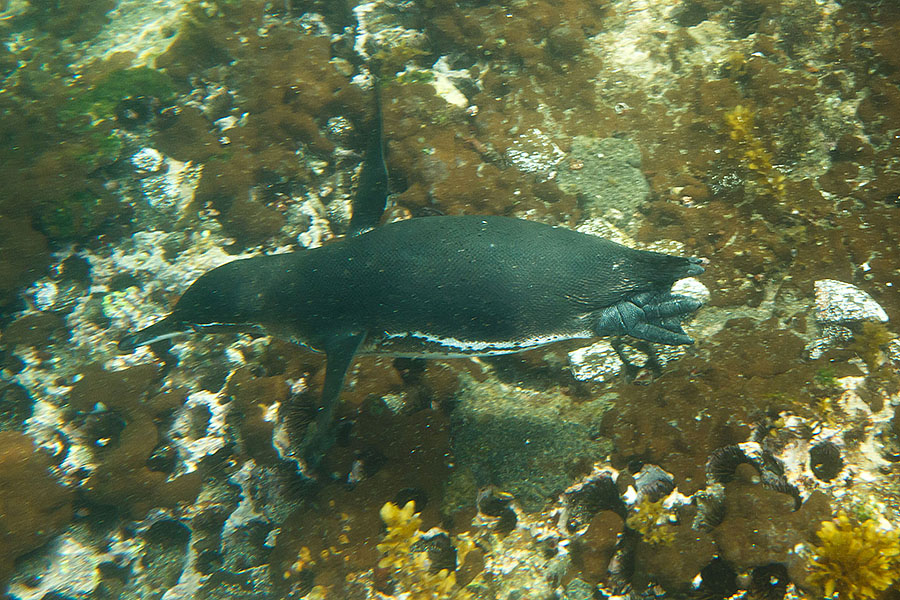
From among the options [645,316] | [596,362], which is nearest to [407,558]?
[596,362]

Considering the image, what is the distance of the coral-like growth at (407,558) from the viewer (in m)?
2.91

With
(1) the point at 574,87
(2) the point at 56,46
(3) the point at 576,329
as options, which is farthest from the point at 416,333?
(2) the point at 56,46

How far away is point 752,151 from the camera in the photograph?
12.5 ft

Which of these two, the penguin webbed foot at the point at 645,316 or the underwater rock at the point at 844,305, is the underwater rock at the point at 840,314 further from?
the penguin webbed foot at the point at 645,316

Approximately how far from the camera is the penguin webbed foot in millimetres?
2902

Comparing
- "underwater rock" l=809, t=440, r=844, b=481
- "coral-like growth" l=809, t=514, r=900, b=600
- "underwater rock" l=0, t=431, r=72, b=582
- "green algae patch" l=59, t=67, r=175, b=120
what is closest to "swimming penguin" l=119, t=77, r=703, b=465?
"underwater rock" l=809, t=440, r=844, b=481

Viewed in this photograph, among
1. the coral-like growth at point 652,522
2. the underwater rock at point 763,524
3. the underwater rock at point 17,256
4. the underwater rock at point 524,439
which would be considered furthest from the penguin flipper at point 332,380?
the underwater rock at point 17,256

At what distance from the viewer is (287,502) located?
3.44 m

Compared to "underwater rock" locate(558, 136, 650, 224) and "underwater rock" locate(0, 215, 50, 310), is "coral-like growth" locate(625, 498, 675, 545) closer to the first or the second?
"underwater rock" locate(558, 136, 650, 224)

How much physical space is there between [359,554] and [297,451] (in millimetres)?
904

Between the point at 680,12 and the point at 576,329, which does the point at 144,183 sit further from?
the point at 680,12

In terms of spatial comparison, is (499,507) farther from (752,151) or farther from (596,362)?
(752,151)

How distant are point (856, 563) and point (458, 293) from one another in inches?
91.2

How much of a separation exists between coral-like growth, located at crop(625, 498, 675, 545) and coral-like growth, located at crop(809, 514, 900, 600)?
63 centimetres
